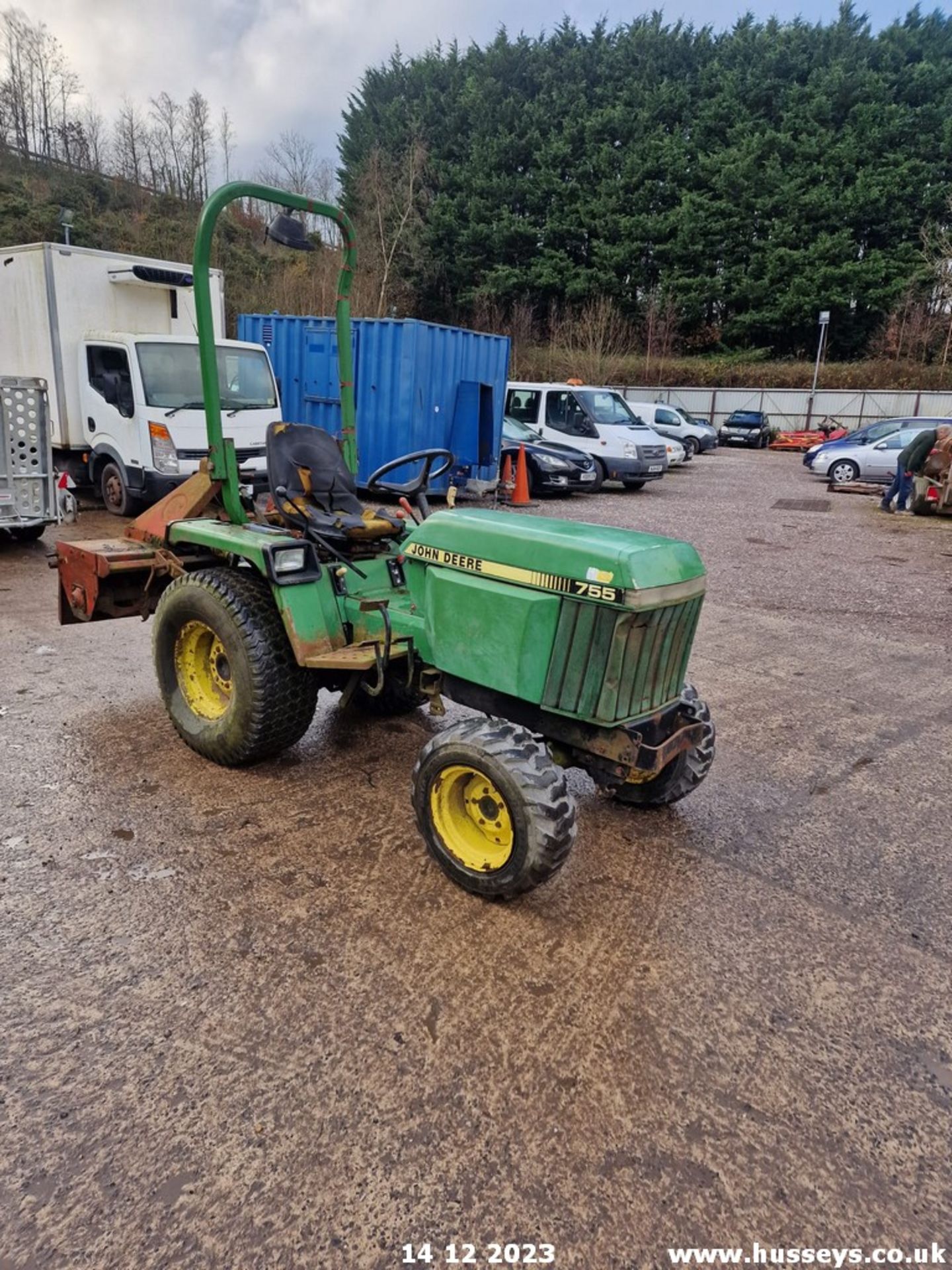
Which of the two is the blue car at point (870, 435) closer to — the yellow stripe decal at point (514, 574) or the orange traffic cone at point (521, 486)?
the orange traffic cone at point (521, 486)

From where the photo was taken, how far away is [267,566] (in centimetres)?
327

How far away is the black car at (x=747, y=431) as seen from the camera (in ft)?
94.0

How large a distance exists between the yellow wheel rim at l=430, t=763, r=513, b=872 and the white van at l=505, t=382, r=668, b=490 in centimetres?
1188

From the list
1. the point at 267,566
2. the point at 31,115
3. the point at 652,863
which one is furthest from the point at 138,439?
the point at 31,115

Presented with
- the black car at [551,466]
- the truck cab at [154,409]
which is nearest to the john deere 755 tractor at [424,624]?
the truck cab at [154,409]

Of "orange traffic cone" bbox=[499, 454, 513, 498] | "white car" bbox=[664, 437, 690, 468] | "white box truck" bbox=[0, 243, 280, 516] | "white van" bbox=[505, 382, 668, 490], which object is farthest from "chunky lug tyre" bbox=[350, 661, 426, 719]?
"white car" bbox=[664, 437, 690, 468]

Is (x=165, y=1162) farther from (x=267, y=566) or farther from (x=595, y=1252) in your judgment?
(x=267, y=566)

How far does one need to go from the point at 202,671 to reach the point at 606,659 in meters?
2.19

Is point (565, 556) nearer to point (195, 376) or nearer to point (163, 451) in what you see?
point (163, 451)

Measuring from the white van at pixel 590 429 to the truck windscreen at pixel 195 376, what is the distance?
576cm

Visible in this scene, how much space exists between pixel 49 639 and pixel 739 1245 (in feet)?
17.1

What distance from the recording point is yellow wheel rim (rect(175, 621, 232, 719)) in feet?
12.5

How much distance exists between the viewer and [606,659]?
2.60m

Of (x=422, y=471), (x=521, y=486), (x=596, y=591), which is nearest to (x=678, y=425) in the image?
(x=521, y=486)
